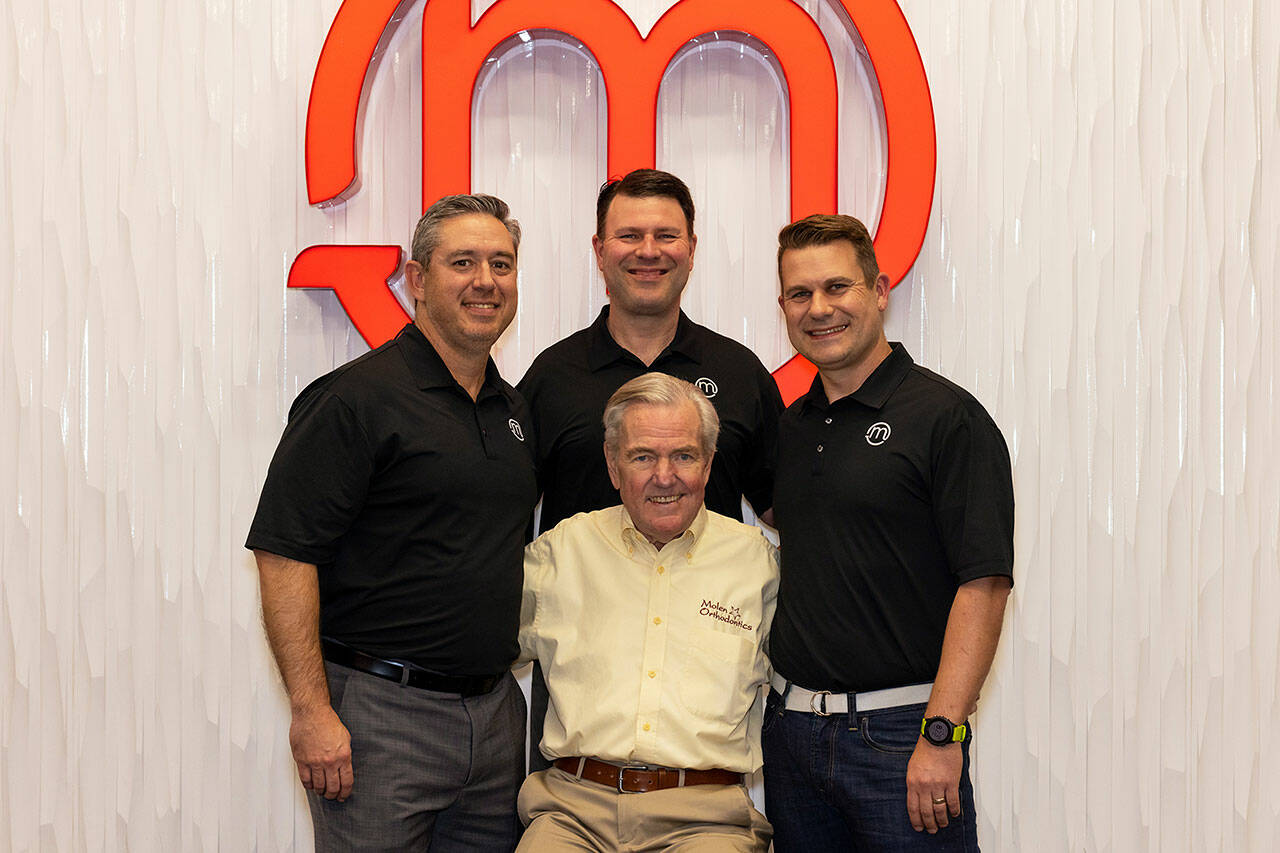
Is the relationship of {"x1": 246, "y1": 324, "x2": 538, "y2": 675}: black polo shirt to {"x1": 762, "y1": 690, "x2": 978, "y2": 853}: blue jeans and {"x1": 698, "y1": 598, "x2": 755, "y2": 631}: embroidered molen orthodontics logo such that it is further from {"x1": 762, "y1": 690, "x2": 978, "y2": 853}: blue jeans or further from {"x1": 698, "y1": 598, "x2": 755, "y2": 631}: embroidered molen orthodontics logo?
{"x1": 762, "y1": 690, "x2": 978, "y2": 853}: blue jeans

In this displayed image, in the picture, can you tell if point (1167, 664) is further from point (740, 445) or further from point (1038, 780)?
point (740, 445)

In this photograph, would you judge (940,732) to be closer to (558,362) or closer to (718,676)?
(718,676)

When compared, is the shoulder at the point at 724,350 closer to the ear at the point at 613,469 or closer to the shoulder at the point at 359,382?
the ear at the point at 613,469

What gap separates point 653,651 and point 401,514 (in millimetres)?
596

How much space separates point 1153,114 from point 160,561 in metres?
3.19

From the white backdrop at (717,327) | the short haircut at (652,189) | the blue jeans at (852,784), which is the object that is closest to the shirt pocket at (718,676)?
the blue jeans at (852,784)

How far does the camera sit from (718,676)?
2.21 metres

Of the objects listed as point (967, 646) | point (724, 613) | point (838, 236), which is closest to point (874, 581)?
point (967, 646)

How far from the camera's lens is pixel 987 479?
207 cm

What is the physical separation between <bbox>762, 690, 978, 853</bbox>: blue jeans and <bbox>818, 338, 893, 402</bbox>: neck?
0.67m

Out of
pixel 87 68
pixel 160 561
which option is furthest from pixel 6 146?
pixel 160 561

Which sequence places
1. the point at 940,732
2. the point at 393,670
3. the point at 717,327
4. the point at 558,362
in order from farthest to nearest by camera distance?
1. the point at 717,327
2. the point at 558,362
3. the point at 393,670
4. the point at 940,732

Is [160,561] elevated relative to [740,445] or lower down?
lower down

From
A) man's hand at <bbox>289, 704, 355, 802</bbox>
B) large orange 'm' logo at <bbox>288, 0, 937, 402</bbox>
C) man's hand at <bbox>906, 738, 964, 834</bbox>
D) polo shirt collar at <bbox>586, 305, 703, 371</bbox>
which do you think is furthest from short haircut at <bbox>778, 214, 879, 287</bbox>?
man's hand at <bbox>289, 704, 355, 802</bbox>
